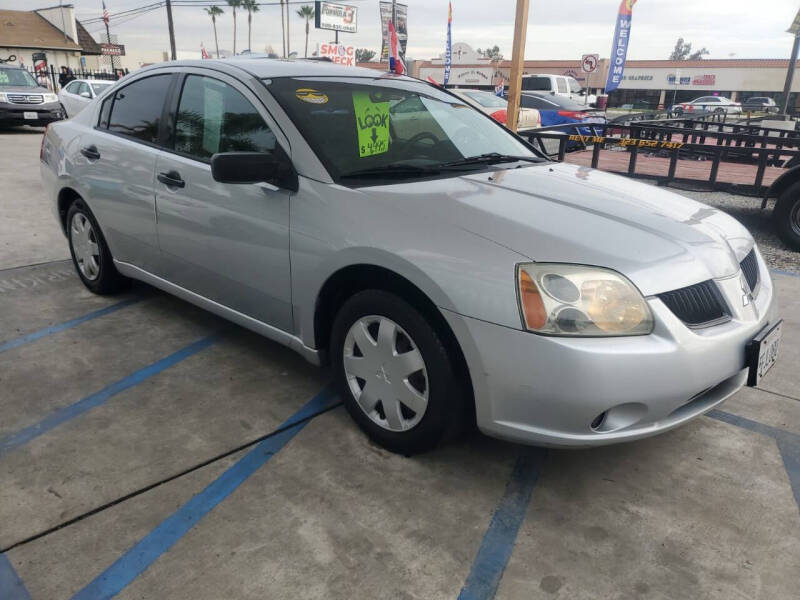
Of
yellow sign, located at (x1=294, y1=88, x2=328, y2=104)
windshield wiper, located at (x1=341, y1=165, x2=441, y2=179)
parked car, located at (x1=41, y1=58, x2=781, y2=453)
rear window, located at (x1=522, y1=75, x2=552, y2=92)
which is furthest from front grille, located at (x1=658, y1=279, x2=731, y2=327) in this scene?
rear window, located at (x1=522, y1=75, x2=552, y2=92)

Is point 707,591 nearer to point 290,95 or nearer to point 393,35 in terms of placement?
point 290,95

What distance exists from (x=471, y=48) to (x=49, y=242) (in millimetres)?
48649

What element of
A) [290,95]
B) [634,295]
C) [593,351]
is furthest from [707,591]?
[290,95]

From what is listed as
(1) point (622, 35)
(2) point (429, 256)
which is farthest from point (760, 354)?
(1) point (622, 35)

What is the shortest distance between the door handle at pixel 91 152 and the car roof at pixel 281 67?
728 mm

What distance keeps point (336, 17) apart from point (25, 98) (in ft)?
58.0

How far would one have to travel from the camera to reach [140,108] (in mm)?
3816

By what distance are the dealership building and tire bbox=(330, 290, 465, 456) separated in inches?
1815

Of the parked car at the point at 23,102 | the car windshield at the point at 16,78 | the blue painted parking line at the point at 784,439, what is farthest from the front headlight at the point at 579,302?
the car windshield at the point at 16,78

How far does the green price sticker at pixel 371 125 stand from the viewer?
A: 116 inches

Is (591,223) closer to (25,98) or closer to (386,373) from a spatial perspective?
(386,373)

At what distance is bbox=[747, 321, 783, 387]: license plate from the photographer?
2.34m

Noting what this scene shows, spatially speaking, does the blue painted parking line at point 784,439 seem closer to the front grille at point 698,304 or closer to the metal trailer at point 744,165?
the front grille at point 698,304

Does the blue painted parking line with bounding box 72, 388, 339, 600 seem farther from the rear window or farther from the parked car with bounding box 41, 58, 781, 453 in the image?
the rear window
